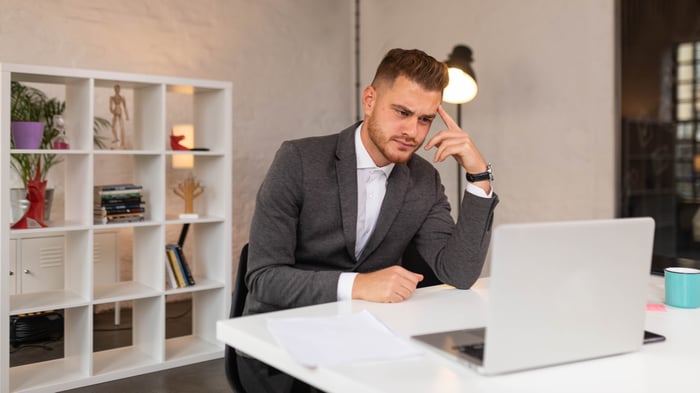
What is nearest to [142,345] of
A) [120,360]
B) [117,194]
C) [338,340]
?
[120,360]

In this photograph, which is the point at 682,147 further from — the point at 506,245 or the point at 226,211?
the point at 506,245

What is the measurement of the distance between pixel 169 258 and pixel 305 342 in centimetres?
279

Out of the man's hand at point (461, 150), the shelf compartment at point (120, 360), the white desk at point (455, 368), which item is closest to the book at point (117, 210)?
the shelf compartment at point (120, 360)

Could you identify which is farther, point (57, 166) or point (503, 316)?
point (57, 166)

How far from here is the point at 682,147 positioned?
12.4 feet

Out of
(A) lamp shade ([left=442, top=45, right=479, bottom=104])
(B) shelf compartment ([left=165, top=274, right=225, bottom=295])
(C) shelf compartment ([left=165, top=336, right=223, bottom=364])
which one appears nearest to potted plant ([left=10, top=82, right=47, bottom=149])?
(B) shelf compartment ([left=165, top=274, right=225, bottom=295])

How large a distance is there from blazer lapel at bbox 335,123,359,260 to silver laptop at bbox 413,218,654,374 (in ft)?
2.41

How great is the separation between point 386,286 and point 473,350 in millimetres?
463

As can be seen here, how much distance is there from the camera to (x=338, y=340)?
1.21 m

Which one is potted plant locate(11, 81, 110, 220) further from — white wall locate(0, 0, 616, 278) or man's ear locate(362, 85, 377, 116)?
man's ear locate(362, 85, 377, 116)

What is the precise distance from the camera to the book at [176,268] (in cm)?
380

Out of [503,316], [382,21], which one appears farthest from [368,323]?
[382,21]

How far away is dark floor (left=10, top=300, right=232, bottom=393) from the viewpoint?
11.2 feet

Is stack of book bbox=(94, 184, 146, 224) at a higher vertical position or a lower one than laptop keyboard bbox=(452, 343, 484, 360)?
higher
